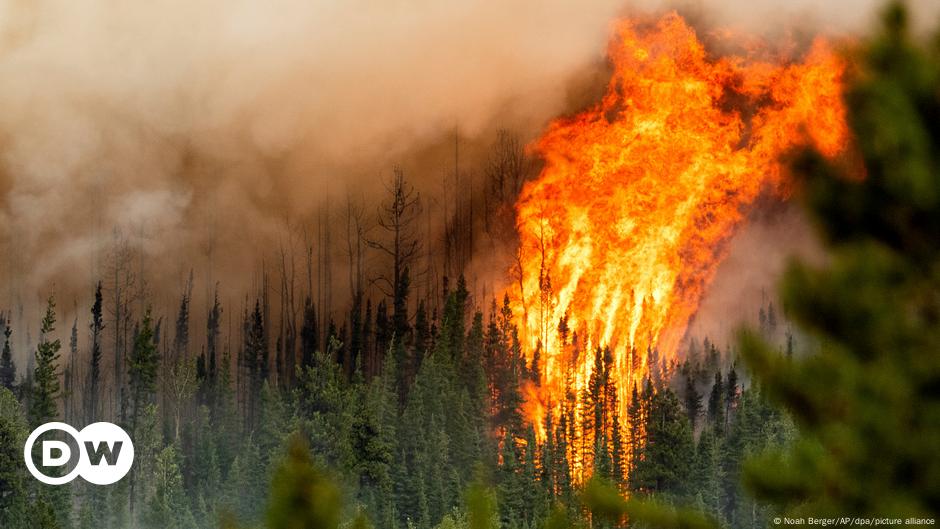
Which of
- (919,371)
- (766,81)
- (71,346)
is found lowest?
(919,371)

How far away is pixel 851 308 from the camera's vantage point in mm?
11914

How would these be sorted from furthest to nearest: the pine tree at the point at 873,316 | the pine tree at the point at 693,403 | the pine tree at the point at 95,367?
1. the pine tree at the point at 95,367
2. the pine tree at the point at 693,403
3. the pine tree at the point at 873,316

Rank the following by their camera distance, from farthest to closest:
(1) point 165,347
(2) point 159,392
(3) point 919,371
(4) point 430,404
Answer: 1. (1) point 165,347
2. (2) point 159,392
3. (4) point 430,404
4. (3) point 919,371

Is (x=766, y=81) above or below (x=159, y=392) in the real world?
above

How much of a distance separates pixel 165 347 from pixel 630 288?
2483 inches

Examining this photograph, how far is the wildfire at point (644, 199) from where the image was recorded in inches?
6890

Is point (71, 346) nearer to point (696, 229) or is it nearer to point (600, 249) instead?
point (600, 249)

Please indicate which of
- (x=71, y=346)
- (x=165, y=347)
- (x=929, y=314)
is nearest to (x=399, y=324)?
(x=165, y=347)

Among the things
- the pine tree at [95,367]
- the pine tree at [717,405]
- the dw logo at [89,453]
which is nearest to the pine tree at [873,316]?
the dw logo at [89,453]

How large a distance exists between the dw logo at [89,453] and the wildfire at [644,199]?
51.1 metres

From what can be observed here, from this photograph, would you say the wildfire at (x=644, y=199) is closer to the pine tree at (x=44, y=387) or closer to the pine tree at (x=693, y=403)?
the pine tree at (x=693, y=403)

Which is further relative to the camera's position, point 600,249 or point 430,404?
point 600,249

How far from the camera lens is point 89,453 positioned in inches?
6654

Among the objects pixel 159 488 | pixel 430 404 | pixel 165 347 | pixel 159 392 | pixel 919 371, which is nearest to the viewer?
pixel 919 371
